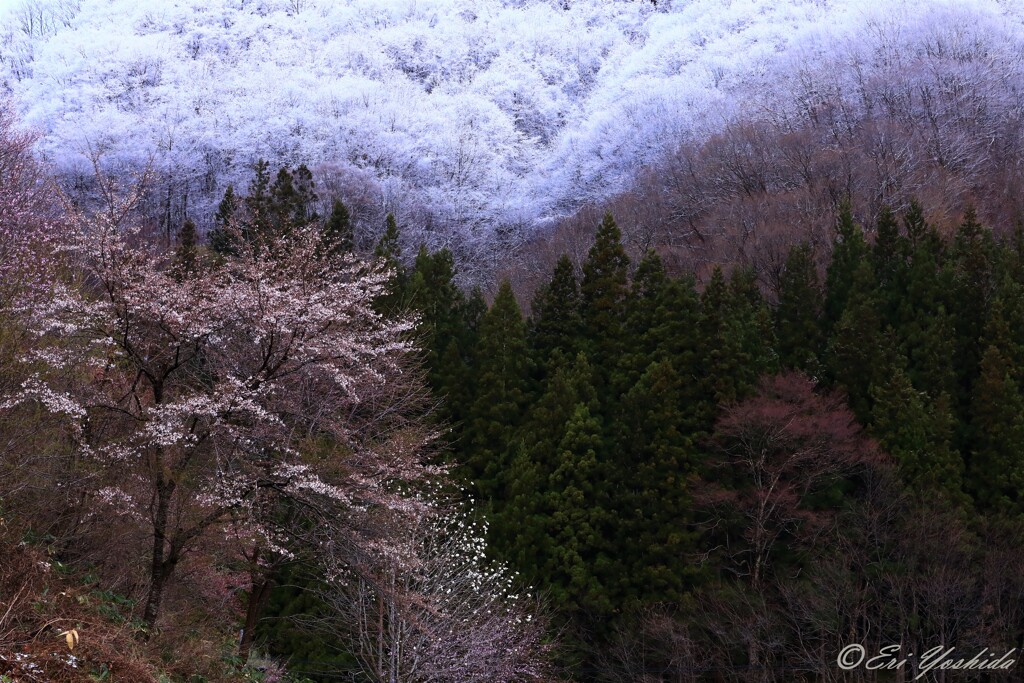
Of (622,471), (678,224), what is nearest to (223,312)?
(622,471)

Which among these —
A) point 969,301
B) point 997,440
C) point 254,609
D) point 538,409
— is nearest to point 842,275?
point 969,301

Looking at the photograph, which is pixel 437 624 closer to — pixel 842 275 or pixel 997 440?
pixel 997 440

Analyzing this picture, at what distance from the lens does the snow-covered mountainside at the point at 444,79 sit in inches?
2307

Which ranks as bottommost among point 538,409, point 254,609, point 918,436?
point 918,436

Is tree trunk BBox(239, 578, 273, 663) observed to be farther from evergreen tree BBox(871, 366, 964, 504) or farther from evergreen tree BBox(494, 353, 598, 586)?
evergreen tree BBox(871, 366, 964, 504)

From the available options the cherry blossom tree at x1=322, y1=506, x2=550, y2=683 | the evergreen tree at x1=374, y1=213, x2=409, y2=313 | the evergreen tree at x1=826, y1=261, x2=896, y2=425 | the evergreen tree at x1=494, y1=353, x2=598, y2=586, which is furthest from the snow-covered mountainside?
the cherry blossom tree at x1=322, y1=506, x2=550, y2=683

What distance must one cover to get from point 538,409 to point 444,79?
60.2 m

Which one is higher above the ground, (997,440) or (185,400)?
(185,400)

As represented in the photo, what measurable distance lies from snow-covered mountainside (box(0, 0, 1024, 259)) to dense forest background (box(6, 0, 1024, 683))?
1.38 meters

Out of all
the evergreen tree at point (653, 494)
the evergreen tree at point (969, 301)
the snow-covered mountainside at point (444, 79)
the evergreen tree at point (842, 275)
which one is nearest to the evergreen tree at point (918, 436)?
the evergreen tree at point (969, 301)

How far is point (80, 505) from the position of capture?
1051cm

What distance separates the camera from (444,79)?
77125mm

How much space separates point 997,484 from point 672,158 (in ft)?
115

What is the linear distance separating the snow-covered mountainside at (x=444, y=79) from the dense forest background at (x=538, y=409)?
1.38m
